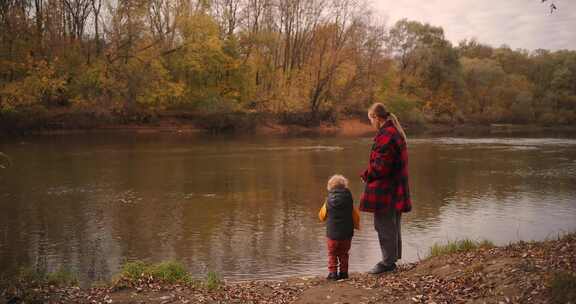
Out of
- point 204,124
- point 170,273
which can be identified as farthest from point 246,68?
point 170,273

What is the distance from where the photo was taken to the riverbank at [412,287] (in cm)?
540

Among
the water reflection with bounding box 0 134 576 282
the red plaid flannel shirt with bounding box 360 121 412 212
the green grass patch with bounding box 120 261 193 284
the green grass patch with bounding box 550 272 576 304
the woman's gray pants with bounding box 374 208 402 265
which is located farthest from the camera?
the water reflection with bounding box 0 134 576 282

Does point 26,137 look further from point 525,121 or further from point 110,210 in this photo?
point 525,121

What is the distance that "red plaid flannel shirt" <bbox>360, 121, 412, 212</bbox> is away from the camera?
6719mm

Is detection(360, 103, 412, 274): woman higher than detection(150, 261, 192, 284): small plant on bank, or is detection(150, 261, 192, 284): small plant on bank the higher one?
detection(360, 103, 412, 274): woman

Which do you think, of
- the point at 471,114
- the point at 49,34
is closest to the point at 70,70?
the point at 49,34

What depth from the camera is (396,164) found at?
6777mm

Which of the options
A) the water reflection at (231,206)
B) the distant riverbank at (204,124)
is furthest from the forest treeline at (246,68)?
the water reflection at (231,206)

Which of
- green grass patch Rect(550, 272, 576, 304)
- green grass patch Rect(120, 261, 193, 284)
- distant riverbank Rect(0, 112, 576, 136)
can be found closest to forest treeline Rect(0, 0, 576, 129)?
distant riverbank Rect(0, 112, 576, 136)

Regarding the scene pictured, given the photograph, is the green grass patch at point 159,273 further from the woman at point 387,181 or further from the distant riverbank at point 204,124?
the distant riverbank at point 204,124

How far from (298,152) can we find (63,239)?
19.0 meters

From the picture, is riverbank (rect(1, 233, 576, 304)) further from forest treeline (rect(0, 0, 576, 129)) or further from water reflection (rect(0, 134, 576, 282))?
forest treeline (rect(0, 0, 576, 129))

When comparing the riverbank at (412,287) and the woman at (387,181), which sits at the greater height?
the woman at (387,181)

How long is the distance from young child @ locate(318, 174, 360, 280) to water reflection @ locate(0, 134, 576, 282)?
210cm
